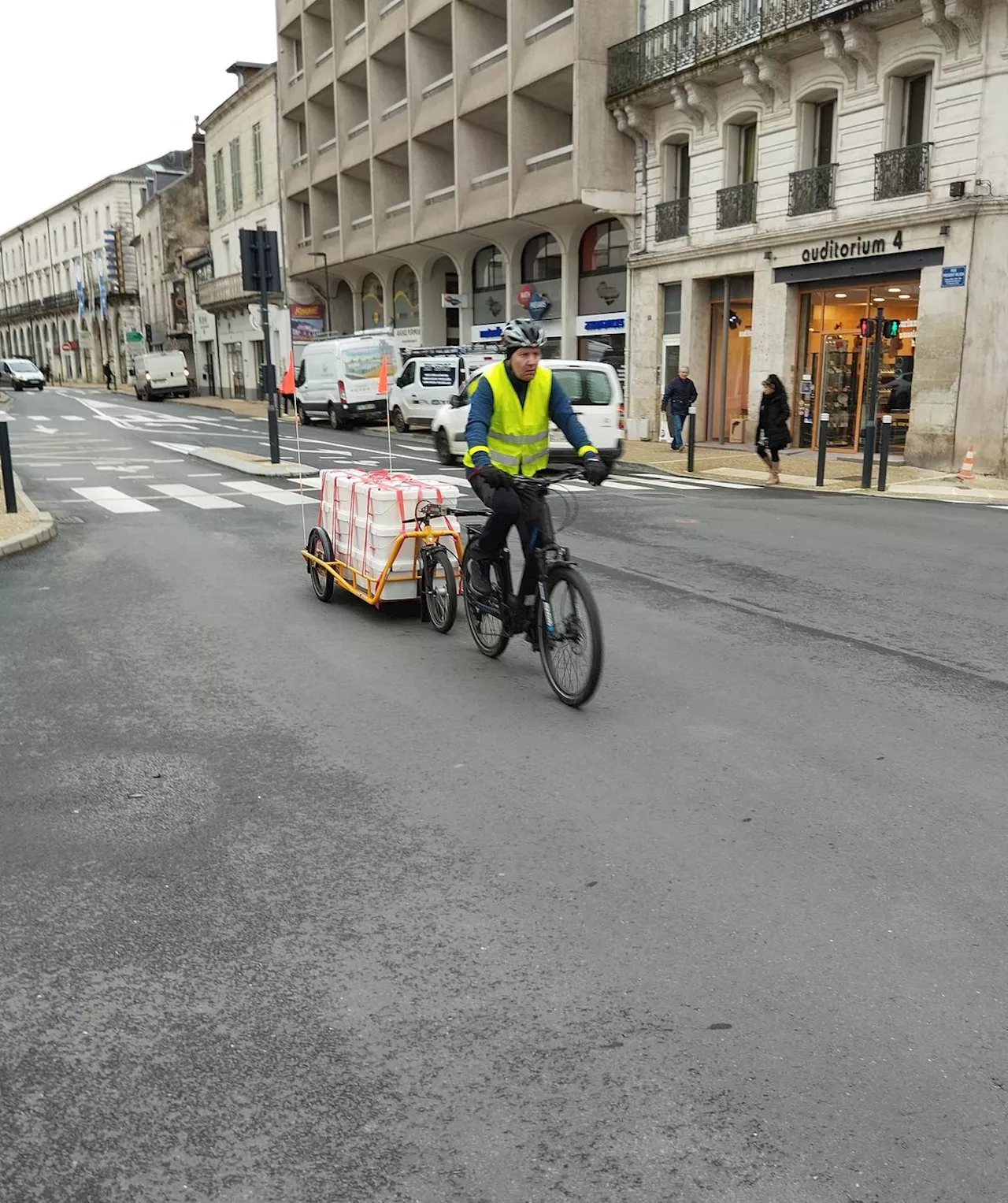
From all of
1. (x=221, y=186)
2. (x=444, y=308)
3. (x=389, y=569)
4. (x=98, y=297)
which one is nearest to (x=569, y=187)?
(x=444, y=308)

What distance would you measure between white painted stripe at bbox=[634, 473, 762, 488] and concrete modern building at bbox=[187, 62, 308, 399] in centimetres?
2807

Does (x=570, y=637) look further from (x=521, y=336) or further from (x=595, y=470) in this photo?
(x=521, y=336)

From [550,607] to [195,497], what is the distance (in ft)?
34.5

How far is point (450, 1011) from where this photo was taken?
10.0ft

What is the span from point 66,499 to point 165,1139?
14.0 metres

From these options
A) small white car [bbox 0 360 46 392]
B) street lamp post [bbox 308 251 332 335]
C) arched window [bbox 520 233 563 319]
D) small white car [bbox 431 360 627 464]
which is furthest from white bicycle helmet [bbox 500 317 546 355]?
small white car [bbox 0 360 46 392]

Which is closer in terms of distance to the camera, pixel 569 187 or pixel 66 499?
pixel 66 499

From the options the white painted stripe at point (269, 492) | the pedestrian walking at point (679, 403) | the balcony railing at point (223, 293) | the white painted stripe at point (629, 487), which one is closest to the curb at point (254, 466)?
the white painted stripe at point (269, 492)

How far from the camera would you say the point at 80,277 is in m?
91.1

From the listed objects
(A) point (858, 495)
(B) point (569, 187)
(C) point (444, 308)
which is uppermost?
(B) point (569, 187)

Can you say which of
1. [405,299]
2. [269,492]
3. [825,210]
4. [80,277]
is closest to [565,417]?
[269,492]

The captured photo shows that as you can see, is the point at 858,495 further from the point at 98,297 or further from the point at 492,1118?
the point at 98,297

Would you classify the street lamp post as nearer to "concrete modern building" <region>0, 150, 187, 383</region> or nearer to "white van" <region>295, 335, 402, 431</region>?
"white van" <region>295, 335, 402, 431</region>

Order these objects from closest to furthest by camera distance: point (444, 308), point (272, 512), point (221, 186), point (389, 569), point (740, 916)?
point (740, 916) → point (389, 569) → point (272, 512) → point (444, 308) → point (221, 186)
